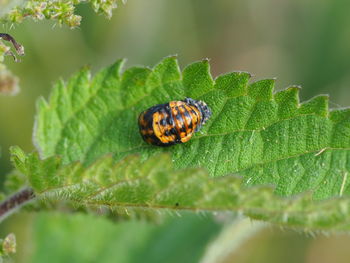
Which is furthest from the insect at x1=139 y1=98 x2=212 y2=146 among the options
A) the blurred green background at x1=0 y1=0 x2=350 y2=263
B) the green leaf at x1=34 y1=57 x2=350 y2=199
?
the blurred green background at x1=0 y1=0 x2=350 y2=263

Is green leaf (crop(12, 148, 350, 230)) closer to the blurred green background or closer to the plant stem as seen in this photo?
the plant stem

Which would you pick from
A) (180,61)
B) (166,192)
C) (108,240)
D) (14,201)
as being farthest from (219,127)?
(180,61)

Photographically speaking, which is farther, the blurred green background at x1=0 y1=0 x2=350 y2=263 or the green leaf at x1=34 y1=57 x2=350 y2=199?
the blurred green background at x1=0 y1=0 x2=350 y2=263

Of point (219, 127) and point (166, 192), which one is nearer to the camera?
point (166, 192)

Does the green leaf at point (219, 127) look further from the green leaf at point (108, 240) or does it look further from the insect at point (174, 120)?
the green leaf at point (108, 240)

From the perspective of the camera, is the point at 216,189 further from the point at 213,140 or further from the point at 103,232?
the point at 103,232

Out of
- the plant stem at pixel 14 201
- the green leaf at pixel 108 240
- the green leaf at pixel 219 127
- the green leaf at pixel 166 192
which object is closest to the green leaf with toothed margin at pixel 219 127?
the green leaf at pixel 219 127

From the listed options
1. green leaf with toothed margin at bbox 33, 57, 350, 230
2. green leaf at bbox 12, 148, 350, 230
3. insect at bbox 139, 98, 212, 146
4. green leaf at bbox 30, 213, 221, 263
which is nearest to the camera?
green leaf at bbox 12, 148, 350, 230

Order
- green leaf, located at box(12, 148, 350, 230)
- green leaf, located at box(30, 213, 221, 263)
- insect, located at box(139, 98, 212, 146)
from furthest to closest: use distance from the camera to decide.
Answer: green leaf, located at box(30, 213, 221, 263), insect, located at box(139, 98, 212, 146), green leaf, located at box(12, 148, 350, 230)

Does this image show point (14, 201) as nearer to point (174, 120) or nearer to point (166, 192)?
point (166, 192)
